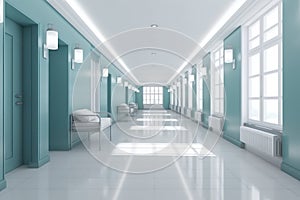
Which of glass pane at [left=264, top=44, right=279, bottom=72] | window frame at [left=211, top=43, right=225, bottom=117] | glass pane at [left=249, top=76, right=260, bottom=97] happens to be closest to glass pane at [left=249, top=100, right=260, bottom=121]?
glass pane at [left=249, top=76, right=260, bottom=97]

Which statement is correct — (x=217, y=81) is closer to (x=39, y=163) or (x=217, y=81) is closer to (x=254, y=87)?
(x=254, y=87)

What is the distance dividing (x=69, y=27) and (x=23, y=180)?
3.38 m

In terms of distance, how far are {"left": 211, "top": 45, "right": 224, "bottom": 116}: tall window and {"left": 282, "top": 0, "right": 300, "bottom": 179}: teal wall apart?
4509 mm

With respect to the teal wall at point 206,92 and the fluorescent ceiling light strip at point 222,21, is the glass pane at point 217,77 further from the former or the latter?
the fluorescent ceiling light strip at point 222,21

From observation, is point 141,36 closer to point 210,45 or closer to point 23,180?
point 210,45

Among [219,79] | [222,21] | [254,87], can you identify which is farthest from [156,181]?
[219,79]

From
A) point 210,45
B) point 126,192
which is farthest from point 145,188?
point 210,45

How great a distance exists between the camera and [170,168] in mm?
4258

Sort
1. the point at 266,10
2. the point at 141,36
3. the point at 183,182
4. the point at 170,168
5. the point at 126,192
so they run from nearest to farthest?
the point at 126,192 → the point at 183,182 → the point at 170,168 → the point at 266,10 → the point at 141,36

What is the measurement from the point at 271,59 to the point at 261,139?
1.38 metres

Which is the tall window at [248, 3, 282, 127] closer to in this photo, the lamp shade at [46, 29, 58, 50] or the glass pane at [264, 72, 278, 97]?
the glass pane at [264, 72, 278, 97]

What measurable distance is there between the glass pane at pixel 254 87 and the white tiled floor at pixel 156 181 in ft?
4.66

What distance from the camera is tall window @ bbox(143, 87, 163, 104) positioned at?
3066 cm

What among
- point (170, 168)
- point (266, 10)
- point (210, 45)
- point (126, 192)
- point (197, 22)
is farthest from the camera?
point (210, 45)
